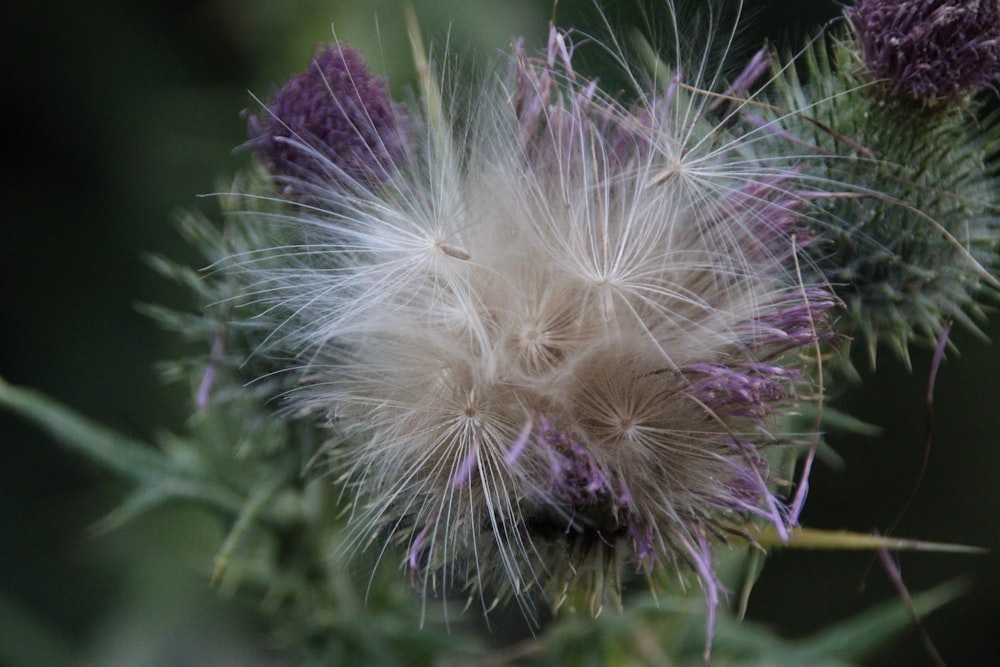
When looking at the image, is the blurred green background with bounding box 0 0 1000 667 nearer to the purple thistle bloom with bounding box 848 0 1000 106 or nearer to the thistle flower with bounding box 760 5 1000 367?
the thistle flower with bounding box 760 5 1000 367

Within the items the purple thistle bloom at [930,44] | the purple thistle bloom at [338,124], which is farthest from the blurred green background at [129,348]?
the purple thistle bloom at [930,44]

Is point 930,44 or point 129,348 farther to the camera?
point 129,348

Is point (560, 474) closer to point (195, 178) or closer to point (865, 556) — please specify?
point (195, 178)

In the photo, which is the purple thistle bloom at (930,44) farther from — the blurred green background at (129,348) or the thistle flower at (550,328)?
the blurred green background at (129,348)

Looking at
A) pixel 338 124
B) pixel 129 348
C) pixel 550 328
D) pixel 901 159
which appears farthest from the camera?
pixel 129 348

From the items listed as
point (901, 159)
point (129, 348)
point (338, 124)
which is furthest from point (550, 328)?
point (129, 348)

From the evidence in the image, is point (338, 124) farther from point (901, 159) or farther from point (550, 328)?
point (901, 159)

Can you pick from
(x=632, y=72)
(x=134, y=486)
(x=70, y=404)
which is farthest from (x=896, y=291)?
(x=70, y=404)
